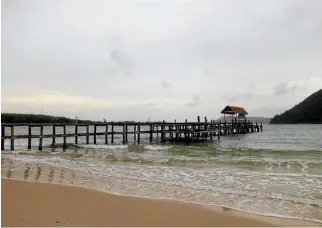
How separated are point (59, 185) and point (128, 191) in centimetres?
177

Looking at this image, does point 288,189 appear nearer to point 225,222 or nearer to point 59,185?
point 225,222

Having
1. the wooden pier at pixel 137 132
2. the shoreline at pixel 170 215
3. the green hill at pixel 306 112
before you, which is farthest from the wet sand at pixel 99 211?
the green hill at pixel 306 112

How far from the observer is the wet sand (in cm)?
479

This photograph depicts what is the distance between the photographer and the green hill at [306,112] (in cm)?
11975

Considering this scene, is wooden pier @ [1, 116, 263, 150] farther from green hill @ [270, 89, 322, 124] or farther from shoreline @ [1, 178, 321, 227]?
green hill @ [270, 89, 322, 124]

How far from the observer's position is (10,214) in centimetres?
500

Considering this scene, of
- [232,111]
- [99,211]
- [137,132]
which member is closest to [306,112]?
[232,111]

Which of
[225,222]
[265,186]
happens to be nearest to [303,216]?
[225,222]

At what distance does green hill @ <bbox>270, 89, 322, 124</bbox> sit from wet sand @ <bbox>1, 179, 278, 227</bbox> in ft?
397

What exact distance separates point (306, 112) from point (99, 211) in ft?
438

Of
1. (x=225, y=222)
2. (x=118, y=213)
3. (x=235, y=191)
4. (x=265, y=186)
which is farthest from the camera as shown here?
(x=265, y=186)

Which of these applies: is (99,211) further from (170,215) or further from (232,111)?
(232,111)

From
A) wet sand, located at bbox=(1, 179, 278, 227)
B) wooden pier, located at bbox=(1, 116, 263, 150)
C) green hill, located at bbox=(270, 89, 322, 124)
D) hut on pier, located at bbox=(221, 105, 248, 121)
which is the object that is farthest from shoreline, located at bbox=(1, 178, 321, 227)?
green hill, located at bbox=(270, 89, 322, 124)

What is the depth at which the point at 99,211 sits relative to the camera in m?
5.38
